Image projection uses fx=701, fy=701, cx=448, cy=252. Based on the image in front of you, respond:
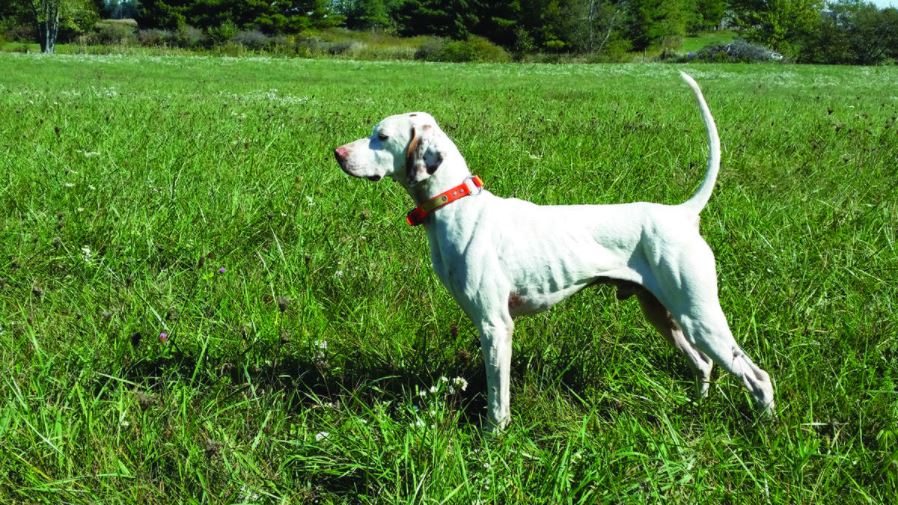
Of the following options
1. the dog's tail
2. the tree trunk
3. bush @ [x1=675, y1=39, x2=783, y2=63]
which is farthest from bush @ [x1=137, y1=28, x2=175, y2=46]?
the dog's tail

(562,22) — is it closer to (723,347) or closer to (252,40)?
(252,40)

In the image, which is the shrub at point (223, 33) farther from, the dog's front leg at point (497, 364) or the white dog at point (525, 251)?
the dog's front leg at point (497, 364)

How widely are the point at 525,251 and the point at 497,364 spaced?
1.51ft

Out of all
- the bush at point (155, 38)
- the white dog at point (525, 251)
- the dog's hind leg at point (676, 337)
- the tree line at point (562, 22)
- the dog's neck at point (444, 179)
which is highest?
the tree line at point (562, 22)

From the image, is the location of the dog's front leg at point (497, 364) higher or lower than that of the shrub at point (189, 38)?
lower

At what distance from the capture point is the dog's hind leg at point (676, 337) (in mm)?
3096

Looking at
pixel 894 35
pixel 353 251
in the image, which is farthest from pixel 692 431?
pixel 894 35

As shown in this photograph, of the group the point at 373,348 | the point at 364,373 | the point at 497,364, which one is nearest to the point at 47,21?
the point at 373,348

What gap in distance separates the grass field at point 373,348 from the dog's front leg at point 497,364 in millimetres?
129

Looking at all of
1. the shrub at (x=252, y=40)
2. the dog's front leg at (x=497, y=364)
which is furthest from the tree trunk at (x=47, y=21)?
the dog's front leg at (x=497, y=364)

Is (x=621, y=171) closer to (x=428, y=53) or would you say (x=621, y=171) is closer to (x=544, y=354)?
(x=544, y=354)

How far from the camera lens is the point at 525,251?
9.14ft

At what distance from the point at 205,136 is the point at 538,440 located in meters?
5.88

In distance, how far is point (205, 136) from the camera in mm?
7449
